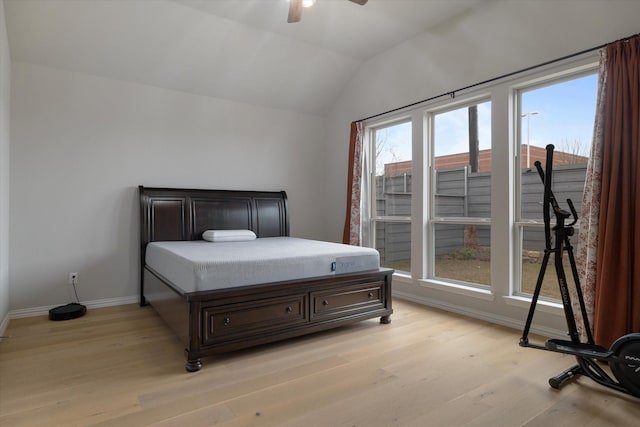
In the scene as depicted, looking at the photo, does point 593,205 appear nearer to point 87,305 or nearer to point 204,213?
point 204,213

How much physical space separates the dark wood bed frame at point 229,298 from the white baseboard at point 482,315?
0.81 m

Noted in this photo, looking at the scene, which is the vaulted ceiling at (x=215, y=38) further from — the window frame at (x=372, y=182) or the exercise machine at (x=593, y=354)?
the exercise machine at (x=593, y=354)

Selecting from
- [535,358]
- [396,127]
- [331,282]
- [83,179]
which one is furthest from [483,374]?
[83,179]

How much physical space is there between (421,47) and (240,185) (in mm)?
2766

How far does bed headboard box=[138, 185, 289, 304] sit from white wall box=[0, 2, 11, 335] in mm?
1127

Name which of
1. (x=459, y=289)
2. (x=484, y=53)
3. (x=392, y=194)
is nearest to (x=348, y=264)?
(x=459, y=289)

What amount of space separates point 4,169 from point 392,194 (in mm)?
4019

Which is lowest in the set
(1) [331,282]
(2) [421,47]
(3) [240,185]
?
(1) [331,282]

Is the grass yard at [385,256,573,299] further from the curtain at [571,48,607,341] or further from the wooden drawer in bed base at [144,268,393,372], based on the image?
the wooden drawer in bed base at [144,268,393,372]

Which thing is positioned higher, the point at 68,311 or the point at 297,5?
the point at 297,5

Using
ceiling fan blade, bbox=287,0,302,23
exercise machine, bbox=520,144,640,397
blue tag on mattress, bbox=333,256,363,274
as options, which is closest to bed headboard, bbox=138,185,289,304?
blue tag on mattress, bbox=333,256,363,274

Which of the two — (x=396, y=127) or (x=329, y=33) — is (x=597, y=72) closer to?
(x=396, y=127)

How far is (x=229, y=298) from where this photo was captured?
2447mm

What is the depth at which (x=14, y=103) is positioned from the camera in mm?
3463
